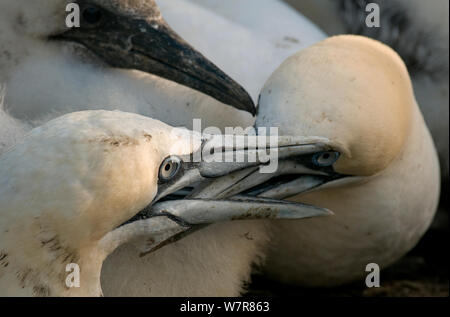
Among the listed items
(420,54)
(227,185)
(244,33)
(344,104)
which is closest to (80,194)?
(227,185)

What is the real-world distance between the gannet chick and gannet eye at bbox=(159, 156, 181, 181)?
1.25ft

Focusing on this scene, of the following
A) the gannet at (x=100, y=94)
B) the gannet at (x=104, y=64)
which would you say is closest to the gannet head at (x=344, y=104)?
the gannet at (x=104, y=64)

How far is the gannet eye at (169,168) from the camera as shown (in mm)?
2512

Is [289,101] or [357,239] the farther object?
[357,239]

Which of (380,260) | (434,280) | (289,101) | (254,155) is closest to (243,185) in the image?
(254,155)

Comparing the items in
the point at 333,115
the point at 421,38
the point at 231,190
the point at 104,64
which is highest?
the point at 421,38

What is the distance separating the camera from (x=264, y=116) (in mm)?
2902

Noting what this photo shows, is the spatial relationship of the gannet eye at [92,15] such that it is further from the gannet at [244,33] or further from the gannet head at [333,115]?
the gannet head at [333,115]

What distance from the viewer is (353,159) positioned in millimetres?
2910

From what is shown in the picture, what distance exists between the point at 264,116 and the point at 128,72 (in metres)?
0.57

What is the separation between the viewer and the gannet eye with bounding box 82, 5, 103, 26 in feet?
10.3

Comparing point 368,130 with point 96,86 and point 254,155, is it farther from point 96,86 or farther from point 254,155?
point 96,86

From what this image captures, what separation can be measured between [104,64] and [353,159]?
0.95 metres

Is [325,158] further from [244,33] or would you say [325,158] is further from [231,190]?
[244,33]
